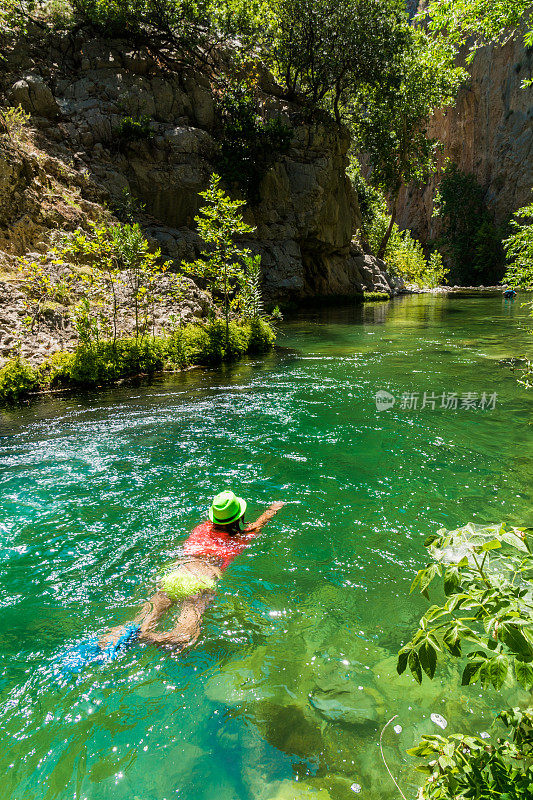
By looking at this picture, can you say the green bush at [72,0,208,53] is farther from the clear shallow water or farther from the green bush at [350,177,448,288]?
the clear shallow water

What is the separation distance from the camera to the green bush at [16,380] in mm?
9508

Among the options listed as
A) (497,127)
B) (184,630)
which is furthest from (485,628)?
(497,127)

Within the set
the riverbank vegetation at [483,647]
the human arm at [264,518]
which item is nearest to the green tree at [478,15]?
the human arm at [264,518]

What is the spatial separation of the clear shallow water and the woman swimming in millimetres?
135

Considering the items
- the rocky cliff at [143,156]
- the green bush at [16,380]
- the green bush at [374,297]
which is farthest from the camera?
the green bush at [374,297]

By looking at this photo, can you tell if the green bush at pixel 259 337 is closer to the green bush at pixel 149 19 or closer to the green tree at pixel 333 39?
the green bush at pixel 149 19

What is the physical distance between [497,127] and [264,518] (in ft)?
199

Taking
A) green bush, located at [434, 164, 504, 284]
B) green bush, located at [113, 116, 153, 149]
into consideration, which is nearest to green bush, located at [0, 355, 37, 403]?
green bush, located at [113, 116, 153, 149]

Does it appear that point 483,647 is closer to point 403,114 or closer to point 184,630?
point 184,630

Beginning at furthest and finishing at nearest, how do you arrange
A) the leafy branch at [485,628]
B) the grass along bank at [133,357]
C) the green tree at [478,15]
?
the grass along bank at [133,357] < the green tree at [478,15] < the leafy branch at [485,628]

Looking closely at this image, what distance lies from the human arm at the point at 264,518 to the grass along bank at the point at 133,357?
285 inches

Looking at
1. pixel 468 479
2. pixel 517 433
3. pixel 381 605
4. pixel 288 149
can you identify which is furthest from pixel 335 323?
pixel 381 605

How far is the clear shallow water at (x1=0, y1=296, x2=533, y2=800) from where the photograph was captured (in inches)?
98.3

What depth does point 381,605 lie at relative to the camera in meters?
3.60
